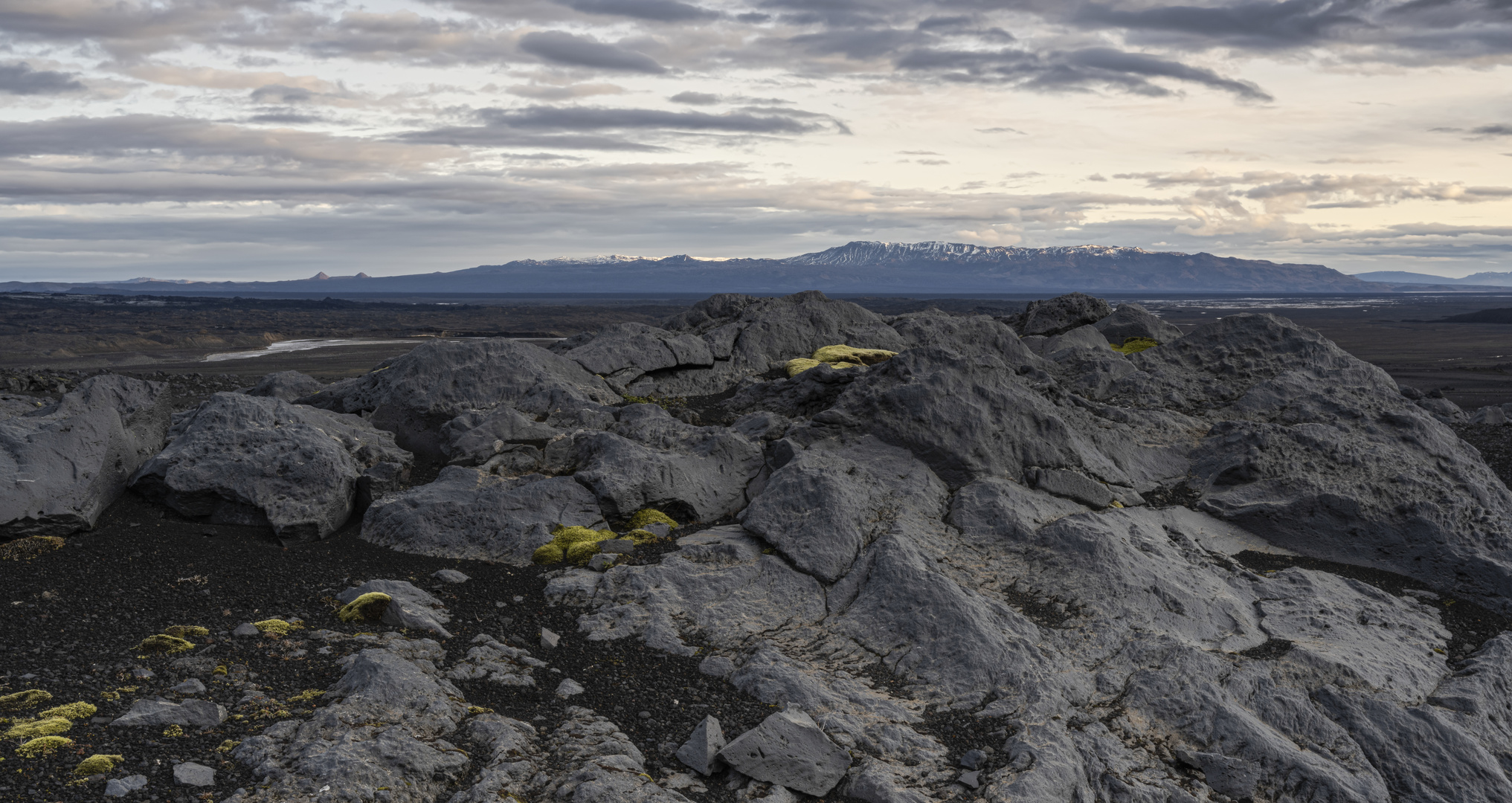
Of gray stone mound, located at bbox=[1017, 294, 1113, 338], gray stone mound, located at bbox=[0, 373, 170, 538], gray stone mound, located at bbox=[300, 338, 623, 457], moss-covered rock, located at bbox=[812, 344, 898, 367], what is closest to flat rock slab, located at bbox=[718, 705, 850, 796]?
gray stone mound, located at bbox=[0, 373, 170, 538]

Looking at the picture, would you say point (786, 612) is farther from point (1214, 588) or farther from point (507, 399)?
point (507, 399)

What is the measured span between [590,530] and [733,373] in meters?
12.8

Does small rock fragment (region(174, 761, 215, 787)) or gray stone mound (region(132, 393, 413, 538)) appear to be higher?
gray stone mound (region(132, 393, 413, 538))

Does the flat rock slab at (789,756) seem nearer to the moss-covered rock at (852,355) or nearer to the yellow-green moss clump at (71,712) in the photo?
the yellow-green moss clump at (71,712)

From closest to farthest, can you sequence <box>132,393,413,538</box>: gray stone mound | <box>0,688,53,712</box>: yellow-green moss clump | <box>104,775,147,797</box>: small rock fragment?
<box>104,775,147,797</box>: small rock fragment < <box>0,688,53,712</box>: yellow-green moss clump < <box>132,393,413,538</box>: gray stone mound

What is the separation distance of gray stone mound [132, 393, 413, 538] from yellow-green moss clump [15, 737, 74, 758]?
654cm

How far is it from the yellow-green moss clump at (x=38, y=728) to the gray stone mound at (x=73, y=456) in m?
6.46

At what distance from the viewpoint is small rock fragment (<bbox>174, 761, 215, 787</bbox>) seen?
903cm

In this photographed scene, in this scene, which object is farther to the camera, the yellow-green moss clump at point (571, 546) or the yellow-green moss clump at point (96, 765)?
the yellow-green moss clump at point (571, 546)

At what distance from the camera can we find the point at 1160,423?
872 inches

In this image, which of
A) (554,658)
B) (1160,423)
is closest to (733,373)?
(1160,423)

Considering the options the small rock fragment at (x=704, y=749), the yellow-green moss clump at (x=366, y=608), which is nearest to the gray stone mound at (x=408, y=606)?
the yellow-green moss clump at (x=366, y=608)

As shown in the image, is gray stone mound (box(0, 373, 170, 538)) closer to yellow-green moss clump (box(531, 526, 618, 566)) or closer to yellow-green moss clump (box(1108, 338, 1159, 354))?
yellow-green moss clump (box(531, 526, 618, 566))

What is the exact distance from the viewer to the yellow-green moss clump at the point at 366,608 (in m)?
13.1
